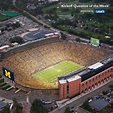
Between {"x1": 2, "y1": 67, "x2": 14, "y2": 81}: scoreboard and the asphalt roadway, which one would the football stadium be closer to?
{"x1": 2, "y1": 67, "x2": 14, "y2": 81}: scoreboard

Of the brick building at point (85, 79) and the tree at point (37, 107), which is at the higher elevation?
the brick building at point (85, 79)

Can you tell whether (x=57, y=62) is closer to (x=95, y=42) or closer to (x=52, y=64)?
(x=52, y=64)

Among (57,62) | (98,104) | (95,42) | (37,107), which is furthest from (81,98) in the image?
(95,42)

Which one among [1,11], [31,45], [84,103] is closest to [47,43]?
[31,45]

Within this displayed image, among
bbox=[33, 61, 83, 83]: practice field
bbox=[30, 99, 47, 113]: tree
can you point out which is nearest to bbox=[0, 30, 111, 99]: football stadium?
bbox=[33, 61, 83, 83]: practice field

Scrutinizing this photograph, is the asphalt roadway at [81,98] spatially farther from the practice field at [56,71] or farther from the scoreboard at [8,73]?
the scoreboard at [8,73]

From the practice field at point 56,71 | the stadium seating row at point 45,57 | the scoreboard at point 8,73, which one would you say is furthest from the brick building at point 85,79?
the scoreboard at point 8,73
